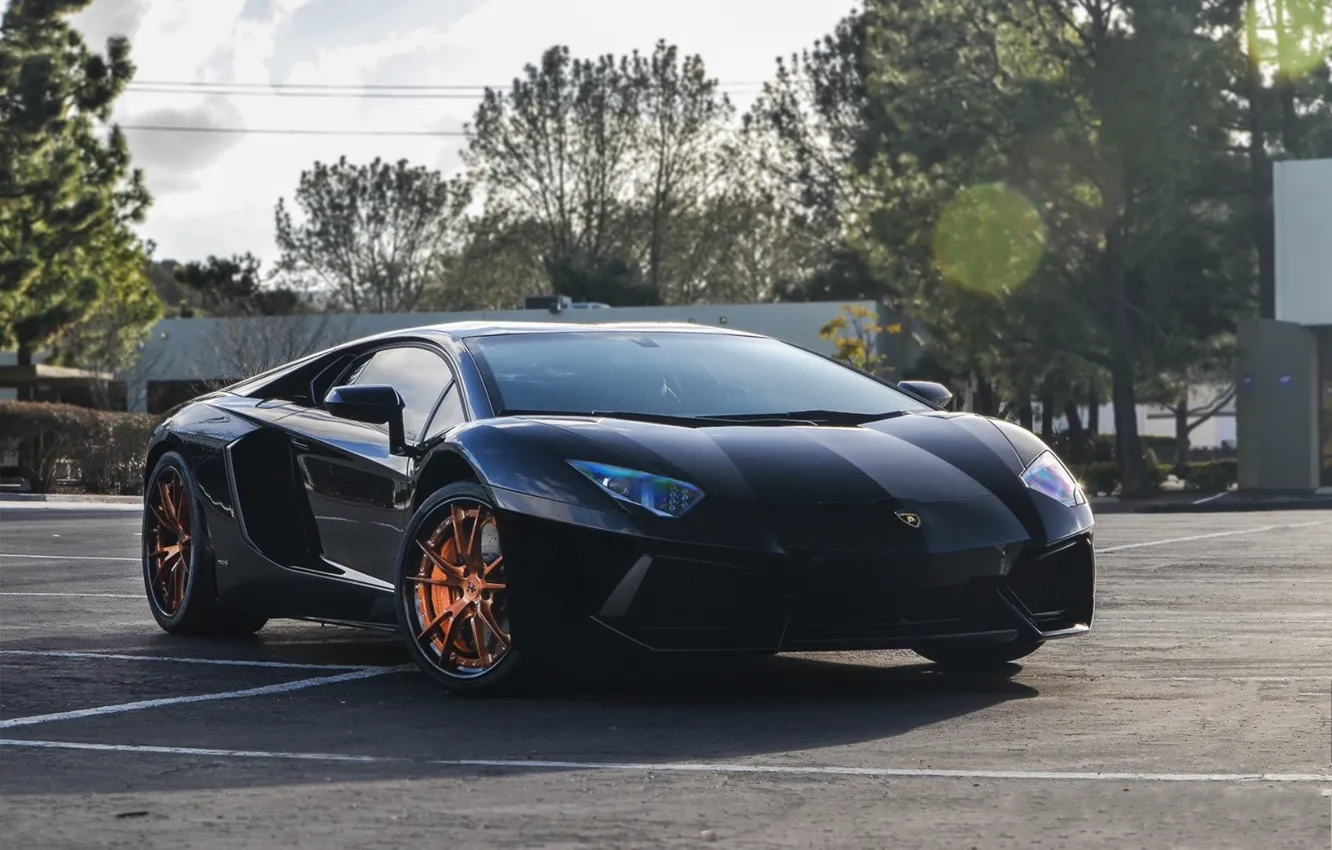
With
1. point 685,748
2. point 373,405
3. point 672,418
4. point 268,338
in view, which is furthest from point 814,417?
point 268,338

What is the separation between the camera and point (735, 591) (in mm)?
6188

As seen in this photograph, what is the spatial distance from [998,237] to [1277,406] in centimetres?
784

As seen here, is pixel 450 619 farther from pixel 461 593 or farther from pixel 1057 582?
pixel 1057 582

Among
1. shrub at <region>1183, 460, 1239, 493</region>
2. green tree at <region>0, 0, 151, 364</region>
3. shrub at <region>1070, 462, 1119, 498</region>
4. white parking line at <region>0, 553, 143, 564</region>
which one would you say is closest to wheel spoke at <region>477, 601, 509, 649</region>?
white parking line at <region>0, 553, 143, 564</region>

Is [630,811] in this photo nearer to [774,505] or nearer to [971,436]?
[774,505]

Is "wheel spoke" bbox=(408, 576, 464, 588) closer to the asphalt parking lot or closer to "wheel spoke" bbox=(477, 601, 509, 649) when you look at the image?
"wheel spoke" bbox=(477, 601, 509, 649)

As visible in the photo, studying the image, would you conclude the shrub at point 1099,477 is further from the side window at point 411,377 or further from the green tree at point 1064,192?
the side window at point 411,377

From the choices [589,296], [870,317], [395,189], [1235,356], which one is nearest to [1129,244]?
[1235,356]

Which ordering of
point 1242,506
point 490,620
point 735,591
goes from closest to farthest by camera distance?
point 735,591
point 490,620
point 1242,506

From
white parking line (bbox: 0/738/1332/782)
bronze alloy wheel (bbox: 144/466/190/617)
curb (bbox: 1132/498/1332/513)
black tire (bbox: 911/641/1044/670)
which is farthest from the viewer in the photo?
curb (bbox: 1132/498/1332/513)

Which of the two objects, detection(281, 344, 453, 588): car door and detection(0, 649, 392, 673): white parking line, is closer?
detection(281, 344, 453, 588): car door

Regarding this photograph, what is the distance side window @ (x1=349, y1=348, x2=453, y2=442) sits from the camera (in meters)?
7.47

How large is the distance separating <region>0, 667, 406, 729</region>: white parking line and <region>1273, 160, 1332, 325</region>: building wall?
121 ft

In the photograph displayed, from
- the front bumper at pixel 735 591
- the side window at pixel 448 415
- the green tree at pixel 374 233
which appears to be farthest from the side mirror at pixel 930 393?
the green tree at pixel 374 233
